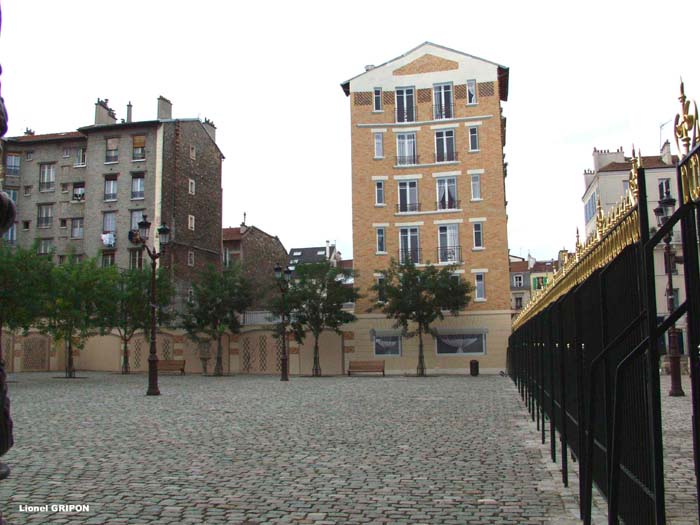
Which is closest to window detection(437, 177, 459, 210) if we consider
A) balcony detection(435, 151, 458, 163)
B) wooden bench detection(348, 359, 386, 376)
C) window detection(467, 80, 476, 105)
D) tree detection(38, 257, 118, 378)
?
balcony detection(435, 151, 458, 163)

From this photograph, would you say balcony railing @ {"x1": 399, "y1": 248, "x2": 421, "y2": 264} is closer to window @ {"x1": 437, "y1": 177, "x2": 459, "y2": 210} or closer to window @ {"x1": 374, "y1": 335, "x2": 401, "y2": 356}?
window @ {"x1": 437, "y1": 177, "x2": 459, "y2": 210}

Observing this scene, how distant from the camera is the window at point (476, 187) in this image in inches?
1700

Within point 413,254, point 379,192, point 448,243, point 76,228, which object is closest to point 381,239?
point 413,254

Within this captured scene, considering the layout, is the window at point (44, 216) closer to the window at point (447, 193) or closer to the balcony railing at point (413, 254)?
the balcony railing at point (413, 254)

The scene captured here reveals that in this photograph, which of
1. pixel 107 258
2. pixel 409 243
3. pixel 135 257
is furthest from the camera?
pixel 107 258

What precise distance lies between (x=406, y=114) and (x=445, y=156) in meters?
3.96

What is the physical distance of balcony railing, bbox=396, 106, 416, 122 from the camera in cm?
4525

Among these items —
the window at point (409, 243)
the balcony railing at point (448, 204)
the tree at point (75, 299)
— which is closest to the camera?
the tree at point (75, 299)

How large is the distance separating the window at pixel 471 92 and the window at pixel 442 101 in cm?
116

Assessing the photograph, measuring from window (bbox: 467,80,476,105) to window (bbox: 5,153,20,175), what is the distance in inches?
1373

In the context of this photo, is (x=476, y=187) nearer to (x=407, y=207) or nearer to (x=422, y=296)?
(x=407, y=207)

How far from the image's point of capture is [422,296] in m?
38.9

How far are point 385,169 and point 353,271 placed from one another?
7.47m

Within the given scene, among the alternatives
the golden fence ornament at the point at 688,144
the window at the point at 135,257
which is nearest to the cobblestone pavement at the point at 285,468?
the golden fence ornament at the point at 688,144
